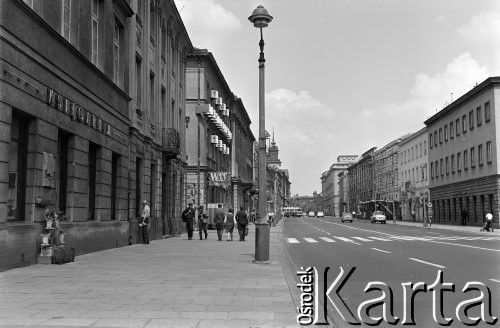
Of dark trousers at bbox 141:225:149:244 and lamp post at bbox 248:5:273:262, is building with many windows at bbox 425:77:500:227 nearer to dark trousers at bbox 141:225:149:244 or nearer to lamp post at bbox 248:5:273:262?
dark trousers at bbox 141:225:149:244

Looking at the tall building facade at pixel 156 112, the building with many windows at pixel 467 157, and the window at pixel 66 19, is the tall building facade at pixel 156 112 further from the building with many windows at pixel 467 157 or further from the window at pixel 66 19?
the building with many windows at pixel 467 157

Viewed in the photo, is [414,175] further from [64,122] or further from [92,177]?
[64,122]

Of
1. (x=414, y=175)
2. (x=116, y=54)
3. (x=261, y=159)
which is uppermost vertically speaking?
(x=116, y=54)

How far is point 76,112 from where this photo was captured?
664 inches

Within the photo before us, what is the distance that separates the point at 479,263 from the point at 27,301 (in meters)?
11.7

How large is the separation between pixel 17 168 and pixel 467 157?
50237 millimetres

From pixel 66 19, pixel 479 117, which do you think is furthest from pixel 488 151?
pixel 66 19

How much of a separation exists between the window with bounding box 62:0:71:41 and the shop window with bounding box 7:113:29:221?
3663mm

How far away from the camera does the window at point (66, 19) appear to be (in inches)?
639

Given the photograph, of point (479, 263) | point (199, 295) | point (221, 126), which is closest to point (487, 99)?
point (221, 126)

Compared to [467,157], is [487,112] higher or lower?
higher

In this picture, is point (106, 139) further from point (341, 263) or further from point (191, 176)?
point (191, 176)

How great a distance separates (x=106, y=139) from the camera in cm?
2016

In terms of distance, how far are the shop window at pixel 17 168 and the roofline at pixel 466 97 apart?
4334cm
